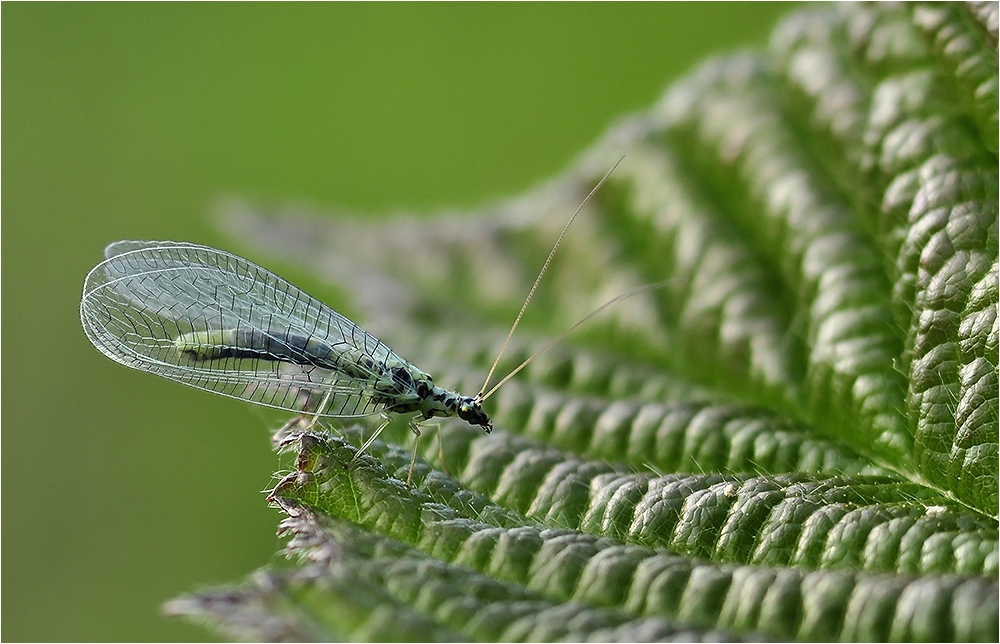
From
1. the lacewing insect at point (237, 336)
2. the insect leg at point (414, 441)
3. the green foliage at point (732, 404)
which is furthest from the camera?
the lacewing insect at point (237, 336)

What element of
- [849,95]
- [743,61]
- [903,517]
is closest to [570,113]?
[743,61]

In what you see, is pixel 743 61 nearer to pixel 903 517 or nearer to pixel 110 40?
pixel 903 517

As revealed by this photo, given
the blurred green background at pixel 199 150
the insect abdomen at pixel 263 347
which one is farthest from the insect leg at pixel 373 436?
the blurred green background at pixel 199 150

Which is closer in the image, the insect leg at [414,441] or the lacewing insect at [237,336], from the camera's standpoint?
the insect leg at [414,441]

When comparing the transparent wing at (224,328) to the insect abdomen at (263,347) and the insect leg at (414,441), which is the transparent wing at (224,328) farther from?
the insect leg at (414,441)

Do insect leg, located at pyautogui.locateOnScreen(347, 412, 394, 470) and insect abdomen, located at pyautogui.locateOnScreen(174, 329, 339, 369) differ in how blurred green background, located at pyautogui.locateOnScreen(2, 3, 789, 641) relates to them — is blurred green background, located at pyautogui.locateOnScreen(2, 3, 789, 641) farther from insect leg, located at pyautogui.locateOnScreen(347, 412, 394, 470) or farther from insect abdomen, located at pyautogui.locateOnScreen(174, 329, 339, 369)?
insect leg, located at pyautogui.locateOnScreen(347, 412, 394, 470)

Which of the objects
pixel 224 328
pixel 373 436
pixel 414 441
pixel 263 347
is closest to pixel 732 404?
pixel 414 441

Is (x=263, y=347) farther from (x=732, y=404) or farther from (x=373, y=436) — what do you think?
(x=732, y=404)
